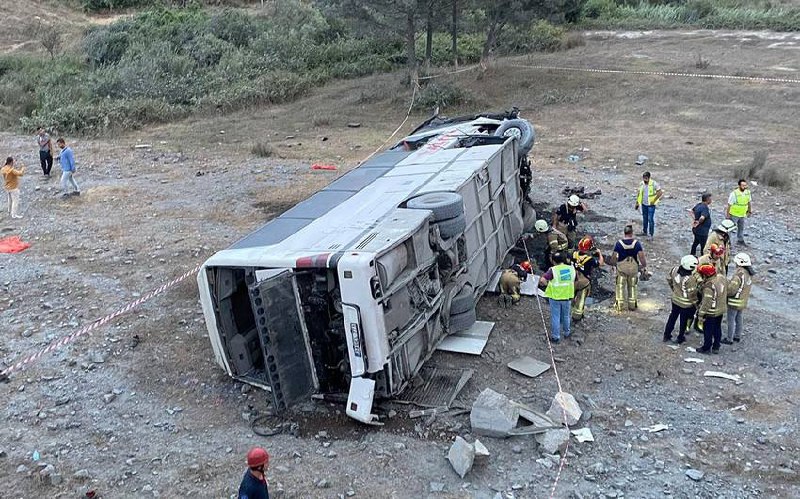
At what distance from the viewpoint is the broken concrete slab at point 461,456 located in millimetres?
6160

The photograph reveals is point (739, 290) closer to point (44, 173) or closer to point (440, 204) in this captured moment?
point (440, 204)

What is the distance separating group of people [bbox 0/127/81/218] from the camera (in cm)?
1341

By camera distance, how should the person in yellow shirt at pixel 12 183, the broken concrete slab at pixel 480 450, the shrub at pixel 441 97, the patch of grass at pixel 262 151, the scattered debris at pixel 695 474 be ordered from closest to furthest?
the scattered debris at pixel 695 474
the broken concrete slab at pixel 480 450
the person in yellow shirt at pixel 12 183
the patch of grass at pixel 262 151
the shrub at pixel 441 97

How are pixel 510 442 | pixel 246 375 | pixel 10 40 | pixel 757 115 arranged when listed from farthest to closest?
pixel 10 40, pixel 757 115, pixel 246 375, pixel 510 442

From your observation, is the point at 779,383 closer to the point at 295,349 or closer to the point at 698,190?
the point at 295,349

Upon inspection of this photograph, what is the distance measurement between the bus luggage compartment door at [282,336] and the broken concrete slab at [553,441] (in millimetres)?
2240

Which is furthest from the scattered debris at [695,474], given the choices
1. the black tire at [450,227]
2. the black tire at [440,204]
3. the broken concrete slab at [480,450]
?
the black tire at [440,204]

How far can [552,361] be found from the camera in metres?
8.05

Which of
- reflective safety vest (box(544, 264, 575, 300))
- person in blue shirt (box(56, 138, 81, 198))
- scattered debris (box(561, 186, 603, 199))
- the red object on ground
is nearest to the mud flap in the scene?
reflective safety vest (box(544, 264, 575, 300))

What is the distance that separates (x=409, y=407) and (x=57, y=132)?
17338 millimetres

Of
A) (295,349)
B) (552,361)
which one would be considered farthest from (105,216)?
(552,361)

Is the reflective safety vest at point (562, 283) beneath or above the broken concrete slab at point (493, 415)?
above

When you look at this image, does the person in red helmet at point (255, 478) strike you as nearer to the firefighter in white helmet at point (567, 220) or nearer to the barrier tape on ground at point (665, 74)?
the firefighter in white helmet at point (567, 220)

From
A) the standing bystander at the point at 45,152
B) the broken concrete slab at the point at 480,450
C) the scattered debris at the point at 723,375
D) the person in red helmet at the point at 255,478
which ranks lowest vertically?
the scattered debris at the point at 723,375
